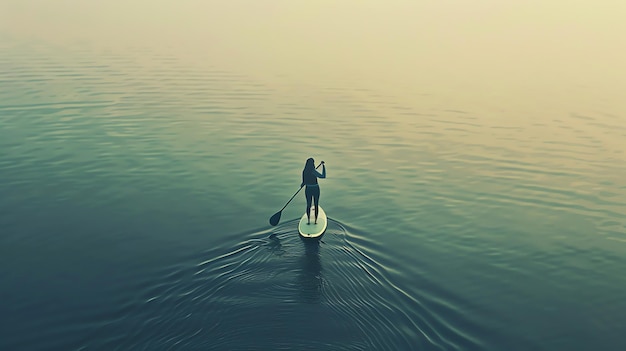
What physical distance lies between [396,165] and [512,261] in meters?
11.1

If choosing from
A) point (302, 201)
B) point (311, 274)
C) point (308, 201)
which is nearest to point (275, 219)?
point (308, 201)

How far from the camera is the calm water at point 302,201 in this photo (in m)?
16.0

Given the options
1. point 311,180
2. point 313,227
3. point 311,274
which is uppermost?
point 311,180

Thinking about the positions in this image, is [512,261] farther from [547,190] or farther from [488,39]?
[488,39]

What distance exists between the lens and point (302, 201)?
2519 cm

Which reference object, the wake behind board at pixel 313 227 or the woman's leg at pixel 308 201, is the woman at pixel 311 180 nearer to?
the woman's leg at pixel 308 201

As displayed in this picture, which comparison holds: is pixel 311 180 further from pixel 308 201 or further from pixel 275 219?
pixel 275 219

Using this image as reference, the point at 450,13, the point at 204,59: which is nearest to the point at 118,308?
the point at 204,59

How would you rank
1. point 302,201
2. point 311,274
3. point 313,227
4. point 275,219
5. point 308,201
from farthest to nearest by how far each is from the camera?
point 302,201, point 275,219, point 308,201, point 313,227, point 311,274

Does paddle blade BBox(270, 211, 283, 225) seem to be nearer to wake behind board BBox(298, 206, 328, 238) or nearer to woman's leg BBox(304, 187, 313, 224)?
wake behind board BBox(298, 206, 328, 238)

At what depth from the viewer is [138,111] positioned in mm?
39281

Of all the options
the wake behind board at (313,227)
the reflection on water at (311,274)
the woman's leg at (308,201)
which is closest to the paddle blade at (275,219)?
the wake behind board at (313,227)

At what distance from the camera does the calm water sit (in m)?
16.0

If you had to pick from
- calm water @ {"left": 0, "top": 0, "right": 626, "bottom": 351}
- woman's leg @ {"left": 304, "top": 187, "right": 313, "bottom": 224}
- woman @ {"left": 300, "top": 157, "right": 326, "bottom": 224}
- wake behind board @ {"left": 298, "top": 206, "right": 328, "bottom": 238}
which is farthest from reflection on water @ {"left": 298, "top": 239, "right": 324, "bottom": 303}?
woman @ {"left": 300, "top": 157, "right": 326, "bottom": 224}
